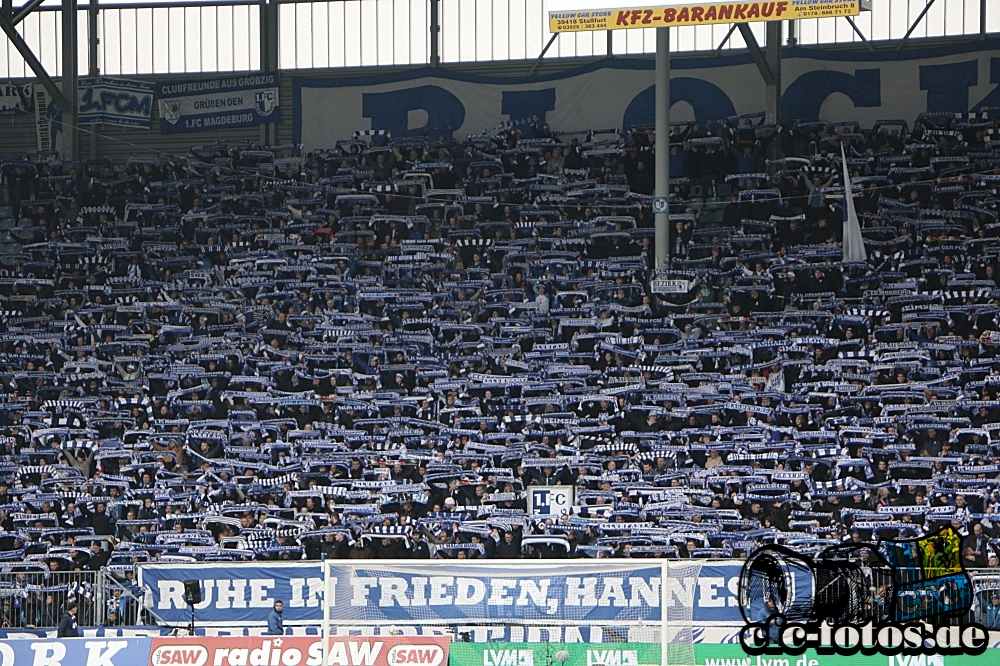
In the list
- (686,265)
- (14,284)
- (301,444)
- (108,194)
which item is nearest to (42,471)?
(301,444)

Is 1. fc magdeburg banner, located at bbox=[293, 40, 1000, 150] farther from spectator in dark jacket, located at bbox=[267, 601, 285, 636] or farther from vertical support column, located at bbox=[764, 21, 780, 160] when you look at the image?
spectator in dark jacket, located at bbox=[267, 601, 285, 636]

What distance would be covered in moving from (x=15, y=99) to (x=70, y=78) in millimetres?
2226

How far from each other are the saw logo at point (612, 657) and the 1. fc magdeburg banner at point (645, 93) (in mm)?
18686

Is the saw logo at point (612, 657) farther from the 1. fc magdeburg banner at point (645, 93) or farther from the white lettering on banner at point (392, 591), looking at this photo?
the 1. fc magdeburg banner at point (645, 93)

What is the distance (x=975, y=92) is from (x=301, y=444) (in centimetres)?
1618

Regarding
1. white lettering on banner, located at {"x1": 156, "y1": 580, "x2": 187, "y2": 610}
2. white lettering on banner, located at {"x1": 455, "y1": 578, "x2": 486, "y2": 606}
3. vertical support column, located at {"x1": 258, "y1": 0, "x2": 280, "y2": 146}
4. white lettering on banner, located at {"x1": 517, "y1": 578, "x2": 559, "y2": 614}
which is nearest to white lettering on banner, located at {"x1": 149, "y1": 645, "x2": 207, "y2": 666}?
white lettering on banner, located at {"x1": 455, "y1": 578, "x2": 486, "y2": 606}

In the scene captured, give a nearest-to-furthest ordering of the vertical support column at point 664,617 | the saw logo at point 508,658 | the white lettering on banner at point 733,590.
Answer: the vertical support column at point 664,617 → the saw logo at point 508,658 → the white lettering on banner at point 733,590

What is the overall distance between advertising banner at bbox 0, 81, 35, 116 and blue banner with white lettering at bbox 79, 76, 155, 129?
1.43 meters

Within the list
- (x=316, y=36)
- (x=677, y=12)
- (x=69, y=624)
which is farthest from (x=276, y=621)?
(x=316, y=36)

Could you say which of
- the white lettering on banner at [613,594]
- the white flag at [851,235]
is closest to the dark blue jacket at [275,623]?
the white lettering on banner at [613,594]

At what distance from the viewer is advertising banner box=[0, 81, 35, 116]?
3544 cm

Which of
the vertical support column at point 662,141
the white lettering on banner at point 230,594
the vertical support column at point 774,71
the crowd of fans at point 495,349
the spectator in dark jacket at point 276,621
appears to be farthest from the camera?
the vertical support column at point 774,71

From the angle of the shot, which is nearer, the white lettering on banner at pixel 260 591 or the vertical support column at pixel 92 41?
the white lettering on banner at pixel 260 591

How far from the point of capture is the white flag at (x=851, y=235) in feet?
93.4
